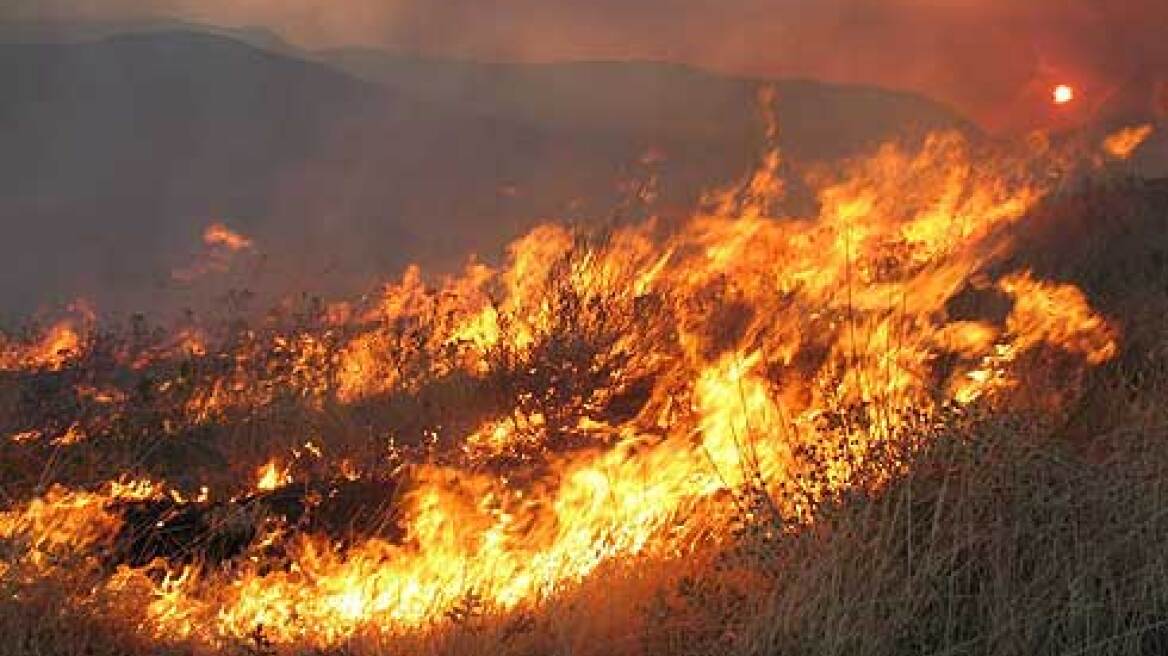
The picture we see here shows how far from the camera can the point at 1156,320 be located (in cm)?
514

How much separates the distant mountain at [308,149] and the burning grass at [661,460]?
7.30 meters

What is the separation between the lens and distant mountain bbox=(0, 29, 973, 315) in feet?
61.6

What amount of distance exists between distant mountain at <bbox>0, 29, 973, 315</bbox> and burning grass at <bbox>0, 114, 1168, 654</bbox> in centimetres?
730

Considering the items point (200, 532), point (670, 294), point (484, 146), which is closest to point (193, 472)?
point (200, 532)

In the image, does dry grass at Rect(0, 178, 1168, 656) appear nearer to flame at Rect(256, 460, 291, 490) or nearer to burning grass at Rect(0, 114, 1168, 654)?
burning grass at Rect(0, 114, 1168, 654)

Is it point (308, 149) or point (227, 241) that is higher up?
point (308, 149)

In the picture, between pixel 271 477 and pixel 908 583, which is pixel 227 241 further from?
pixel 908 583

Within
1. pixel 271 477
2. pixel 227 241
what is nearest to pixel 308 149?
pixel 227 241

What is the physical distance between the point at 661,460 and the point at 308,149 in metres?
24.0

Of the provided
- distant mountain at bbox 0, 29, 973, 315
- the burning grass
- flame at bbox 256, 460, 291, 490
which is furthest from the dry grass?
distant mountain at bbox 0, 29, 973, 315

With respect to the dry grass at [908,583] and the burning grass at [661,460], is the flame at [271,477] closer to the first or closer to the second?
the burning grass at [661,460]

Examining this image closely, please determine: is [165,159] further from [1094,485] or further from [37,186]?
[1094,485]

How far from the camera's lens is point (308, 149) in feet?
89.4

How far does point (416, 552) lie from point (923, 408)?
1727mm
